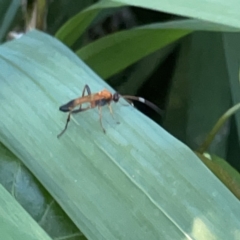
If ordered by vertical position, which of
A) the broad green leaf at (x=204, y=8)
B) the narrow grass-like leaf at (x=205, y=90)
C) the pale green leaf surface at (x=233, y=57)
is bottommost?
the narrow grass-like leaf at (x=205, y=90)

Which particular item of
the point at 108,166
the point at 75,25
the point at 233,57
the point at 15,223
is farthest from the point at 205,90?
the point at 15,223

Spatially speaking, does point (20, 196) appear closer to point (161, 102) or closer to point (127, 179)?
point (127, 179)

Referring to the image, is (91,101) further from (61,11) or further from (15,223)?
(61,11)

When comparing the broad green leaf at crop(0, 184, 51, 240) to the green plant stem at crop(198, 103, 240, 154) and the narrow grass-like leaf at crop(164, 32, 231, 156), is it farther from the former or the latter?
the narrow grass-like leaf at crop(164, 32, 231, 156)

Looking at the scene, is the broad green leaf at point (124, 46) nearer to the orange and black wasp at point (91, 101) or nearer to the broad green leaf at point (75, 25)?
the broad green leaf at point (75, 25)

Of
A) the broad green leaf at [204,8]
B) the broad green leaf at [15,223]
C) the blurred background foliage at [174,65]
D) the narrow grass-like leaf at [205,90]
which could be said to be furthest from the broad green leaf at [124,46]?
the broad green leaf at [15,223]

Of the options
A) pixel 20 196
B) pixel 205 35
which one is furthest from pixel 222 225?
pixel 205 35
